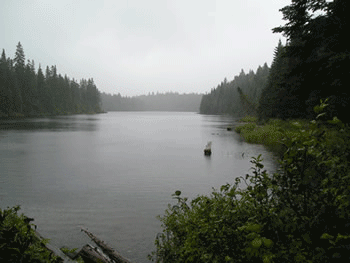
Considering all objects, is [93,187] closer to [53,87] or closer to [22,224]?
[22,224]

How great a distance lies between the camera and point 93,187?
12.6 meters

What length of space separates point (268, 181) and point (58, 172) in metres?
14.4

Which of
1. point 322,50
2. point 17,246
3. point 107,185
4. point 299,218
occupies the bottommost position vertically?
point 107,185

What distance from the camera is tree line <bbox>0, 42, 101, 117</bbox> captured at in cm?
7856

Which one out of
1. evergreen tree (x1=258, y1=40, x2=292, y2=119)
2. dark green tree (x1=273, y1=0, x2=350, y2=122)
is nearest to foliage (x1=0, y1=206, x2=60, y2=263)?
dark green tree (x1=273, y1=0, x2=350, y2=122)

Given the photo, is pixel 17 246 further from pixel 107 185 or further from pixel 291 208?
pixel 107 185

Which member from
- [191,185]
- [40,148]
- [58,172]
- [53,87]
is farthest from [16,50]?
[191,185]

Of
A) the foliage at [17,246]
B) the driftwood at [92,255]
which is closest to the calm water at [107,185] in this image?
the driftwood at [92,255]

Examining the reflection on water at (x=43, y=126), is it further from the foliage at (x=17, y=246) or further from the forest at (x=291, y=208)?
the foliage at (x=17, y=246)

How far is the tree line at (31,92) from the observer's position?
78562 millimetres

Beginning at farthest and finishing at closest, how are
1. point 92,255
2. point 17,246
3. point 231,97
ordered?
1. point 231,97
2. point 92,255
3. point 17,246

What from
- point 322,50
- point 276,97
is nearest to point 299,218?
point 322,50

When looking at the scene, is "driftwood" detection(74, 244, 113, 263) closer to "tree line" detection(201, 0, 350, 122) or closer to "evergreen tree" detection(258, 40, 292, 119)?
"tree line" detection(201, 0, 350, 122)

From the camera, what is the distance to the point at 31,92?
91.3m
